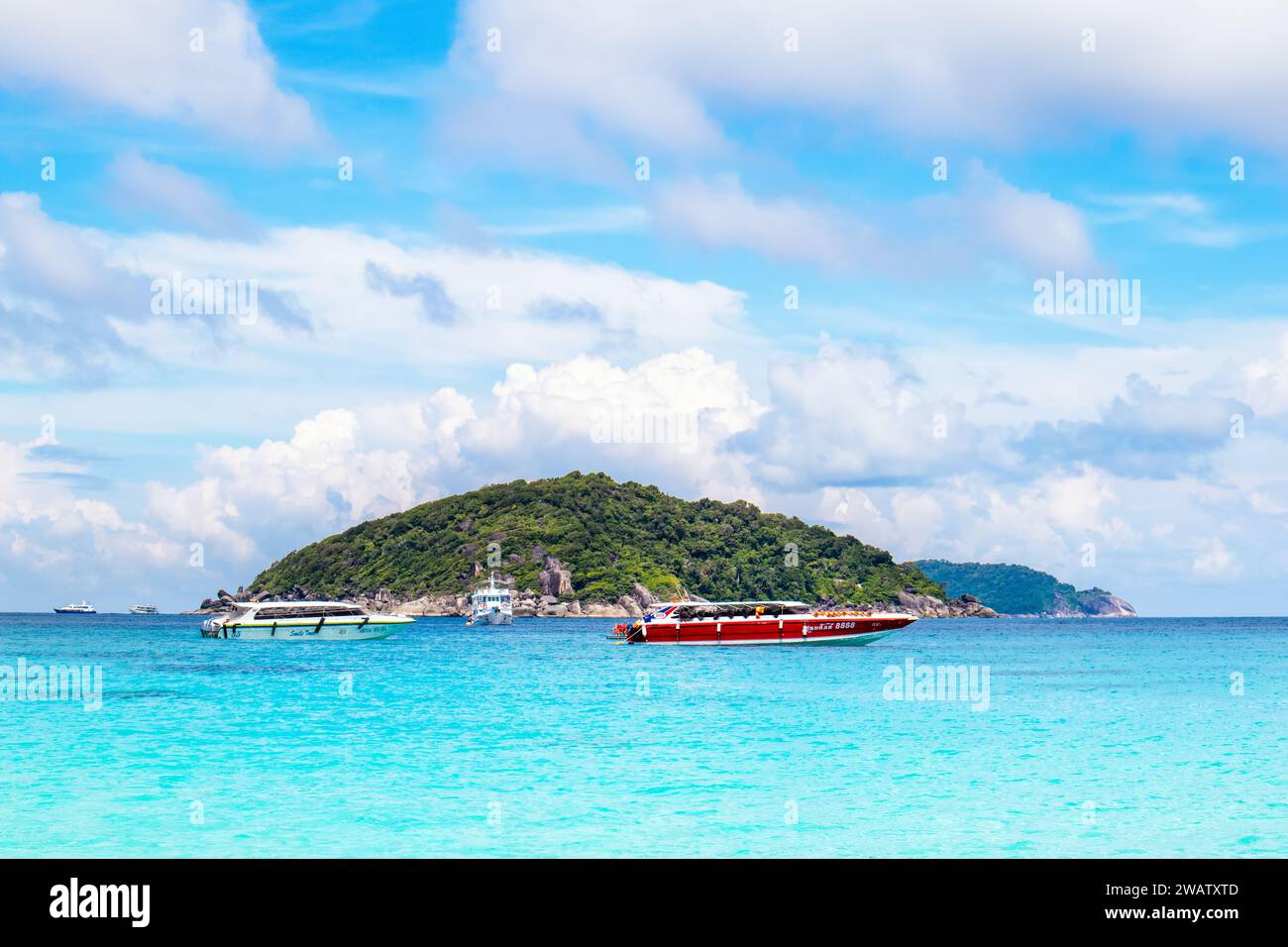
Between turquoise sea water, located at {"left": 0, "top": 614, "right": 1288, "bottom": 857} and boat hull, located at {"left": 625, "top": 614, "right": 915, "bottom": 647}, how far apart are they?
1188 inches

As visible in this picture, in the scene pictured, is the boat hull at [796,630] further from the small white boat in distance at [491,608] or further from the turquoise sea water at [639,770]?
the small white boat in distance at [491,608]

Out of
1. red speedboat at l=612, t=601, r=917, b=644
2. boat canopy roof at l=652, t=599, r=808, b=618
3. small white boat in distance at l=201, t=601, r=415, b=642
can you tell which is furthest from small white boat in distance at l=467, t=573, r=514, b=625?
red speedboat at l=612, t=601, r=917, b=644

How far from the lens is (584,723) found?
37156mm

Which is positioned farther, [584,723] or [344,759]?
[584,723]

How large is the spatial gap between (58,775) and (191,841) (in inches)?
345

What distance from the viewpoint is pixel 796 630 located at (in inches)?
3420

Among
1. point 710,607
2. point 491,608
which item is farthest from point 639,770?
point 491,608

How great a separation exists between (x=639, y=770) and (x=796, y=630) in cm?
6151

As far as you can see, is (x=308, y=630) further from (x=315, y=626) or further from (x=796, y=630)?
(x=796, y=630)

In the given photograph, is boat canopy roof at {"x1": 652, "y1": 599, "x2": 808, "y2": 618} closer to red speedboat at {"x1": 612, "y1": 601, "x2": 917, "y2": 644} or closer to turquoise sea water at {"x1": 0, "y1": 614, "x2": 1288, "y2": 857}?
red speedboat at {"x1": 612, "y1": 601, "x2": 917, "y2": 644}

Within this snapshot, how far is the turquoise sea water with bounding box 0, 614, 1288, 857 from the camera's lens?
778 inches

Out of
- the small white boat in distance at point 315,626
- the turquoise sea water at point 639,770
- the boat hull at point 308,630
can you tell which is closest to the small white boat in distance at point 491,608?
the small white boat in distance at point 315,626
